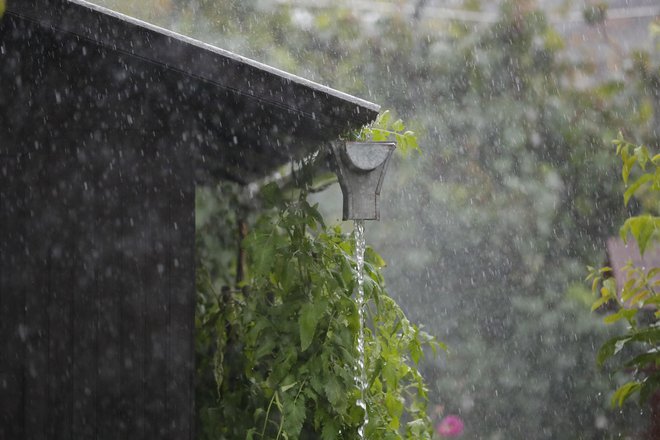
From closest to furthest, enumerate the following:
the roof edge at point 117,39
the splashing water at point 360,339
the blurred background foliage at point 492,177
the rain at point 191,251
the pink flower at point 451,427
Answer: the roof edge at point 117,39, the rain at point 191,251, the splashing water at point 360,339, the pink flower at point 451,427, the blurred background foliage at point 492,177

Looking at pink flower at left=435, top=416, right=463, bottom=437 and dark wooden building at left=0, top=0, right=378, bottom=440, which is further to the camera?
pink flower at left=435, top=416, right=463, bottom=437

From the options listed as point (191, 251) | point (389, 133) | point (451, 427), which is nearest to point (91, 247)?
point (191, 251)

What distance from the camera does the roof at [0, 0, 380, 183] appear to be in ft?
A: 9.61

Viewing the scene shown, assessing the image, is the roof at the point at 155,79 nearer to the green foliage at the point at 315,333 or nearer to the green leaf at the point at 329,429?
the green foliage at the point at 315,333

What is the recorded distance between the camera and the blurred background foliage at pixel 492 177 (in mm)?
7434

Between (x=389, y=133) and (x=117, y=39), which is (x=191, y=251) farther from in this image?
(x=389, y=133)

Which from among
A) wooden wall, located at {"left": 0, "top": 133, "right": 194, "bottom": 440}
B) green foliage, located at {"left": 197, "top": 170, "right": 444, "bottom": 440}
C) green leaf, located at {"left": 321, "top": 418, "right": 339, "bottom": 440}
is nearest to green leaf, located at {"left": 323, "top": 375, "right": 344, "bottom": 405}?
green foliage, located at {"left": 197, "top": 170, "right": 444, "bottom": 440}

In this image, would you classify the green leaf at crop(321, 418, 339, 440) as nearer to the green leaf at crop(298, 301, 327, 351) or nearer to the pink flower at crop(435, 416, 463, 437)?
the green leaf at crop(298, 301, 327, 351)

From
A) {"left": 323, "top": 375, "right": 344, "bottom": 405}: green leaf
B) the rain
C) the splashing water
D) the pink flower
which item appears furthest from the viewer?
the pink flower

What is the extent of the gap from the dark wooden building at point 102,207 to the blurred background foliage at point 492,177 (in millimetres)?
4801

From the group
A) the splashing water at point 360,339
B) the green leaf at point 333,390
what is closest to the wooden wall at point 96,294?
the green leaf at point 333,390

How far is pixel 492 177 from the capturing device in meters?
7.85

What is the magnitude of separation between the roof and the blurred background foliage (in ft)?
15.1

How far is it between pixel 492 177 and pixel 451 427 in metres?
2.27
